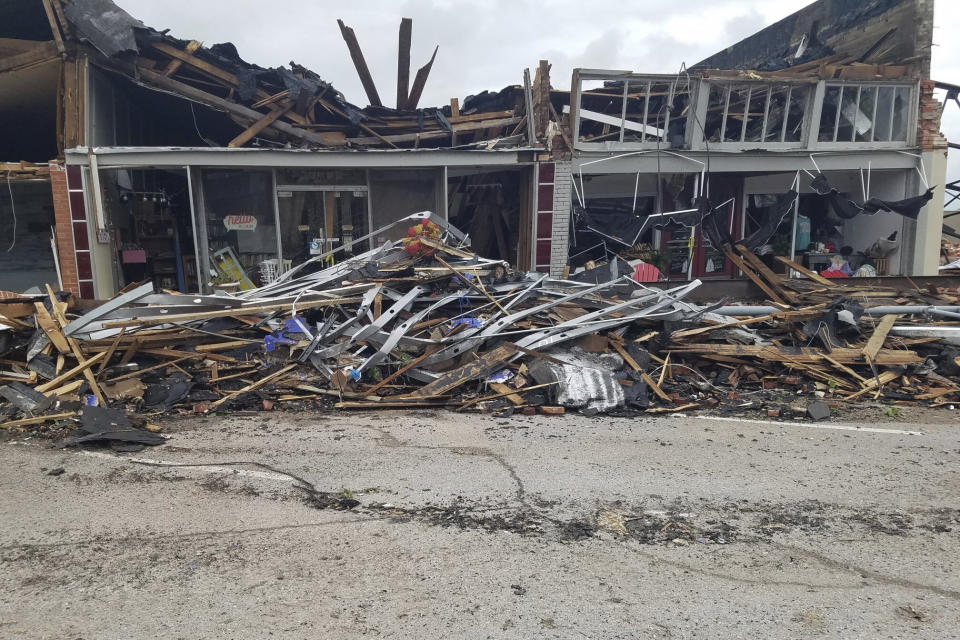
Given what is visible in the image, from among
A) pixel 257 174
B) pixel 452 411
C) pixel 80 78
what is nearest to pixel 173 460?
pixel 452 411

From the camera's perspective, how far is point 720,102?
13438 millimetres

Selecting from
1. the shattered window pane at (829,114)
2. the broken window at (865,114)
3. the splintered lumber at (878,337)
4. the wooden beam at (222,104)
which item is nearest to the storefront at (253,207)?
the wooden beam at (222,104)

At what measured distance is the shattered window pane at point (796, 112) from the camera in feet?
44.0

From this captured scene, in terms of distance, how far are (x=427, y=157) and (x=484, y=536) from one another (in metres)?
9.36

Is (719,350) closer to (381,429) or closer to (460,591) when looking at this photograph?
(381,429)

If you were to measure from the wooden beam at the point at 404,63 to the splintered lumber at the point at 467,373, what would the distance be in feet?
26.9

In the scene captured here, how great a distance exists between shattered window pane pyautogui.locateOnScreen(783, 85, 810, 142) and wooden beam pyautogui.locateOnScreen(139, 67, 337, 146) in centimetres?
987

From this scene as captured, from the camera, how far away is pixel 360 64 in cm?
1313

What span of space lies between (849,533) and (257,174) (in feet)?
37.1

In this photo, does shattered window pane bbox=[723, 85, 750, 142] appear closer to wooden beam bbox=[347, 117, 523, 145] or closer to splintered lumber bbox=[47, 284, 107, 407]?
wooden beam bbox=[347, 117, 523, 145]

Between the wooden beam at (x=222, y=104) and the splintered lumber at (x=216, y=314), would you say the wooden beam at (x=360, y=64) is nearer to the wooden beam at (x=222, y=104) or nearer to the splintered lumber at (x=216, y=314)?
the wooden beam at (x=222, y=104)

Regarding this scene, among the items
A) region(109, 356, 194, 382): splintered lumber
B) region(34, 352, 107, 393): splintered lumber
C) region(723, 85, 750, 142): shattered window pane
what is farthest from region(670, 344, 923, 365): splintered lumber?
region(723, 85, 750, 142): shattered window pane

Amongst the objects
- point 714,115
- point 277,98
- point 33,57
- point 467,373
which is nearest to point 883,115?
point 714,115

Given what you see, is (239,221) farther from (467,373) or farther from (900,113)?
(900,113)
